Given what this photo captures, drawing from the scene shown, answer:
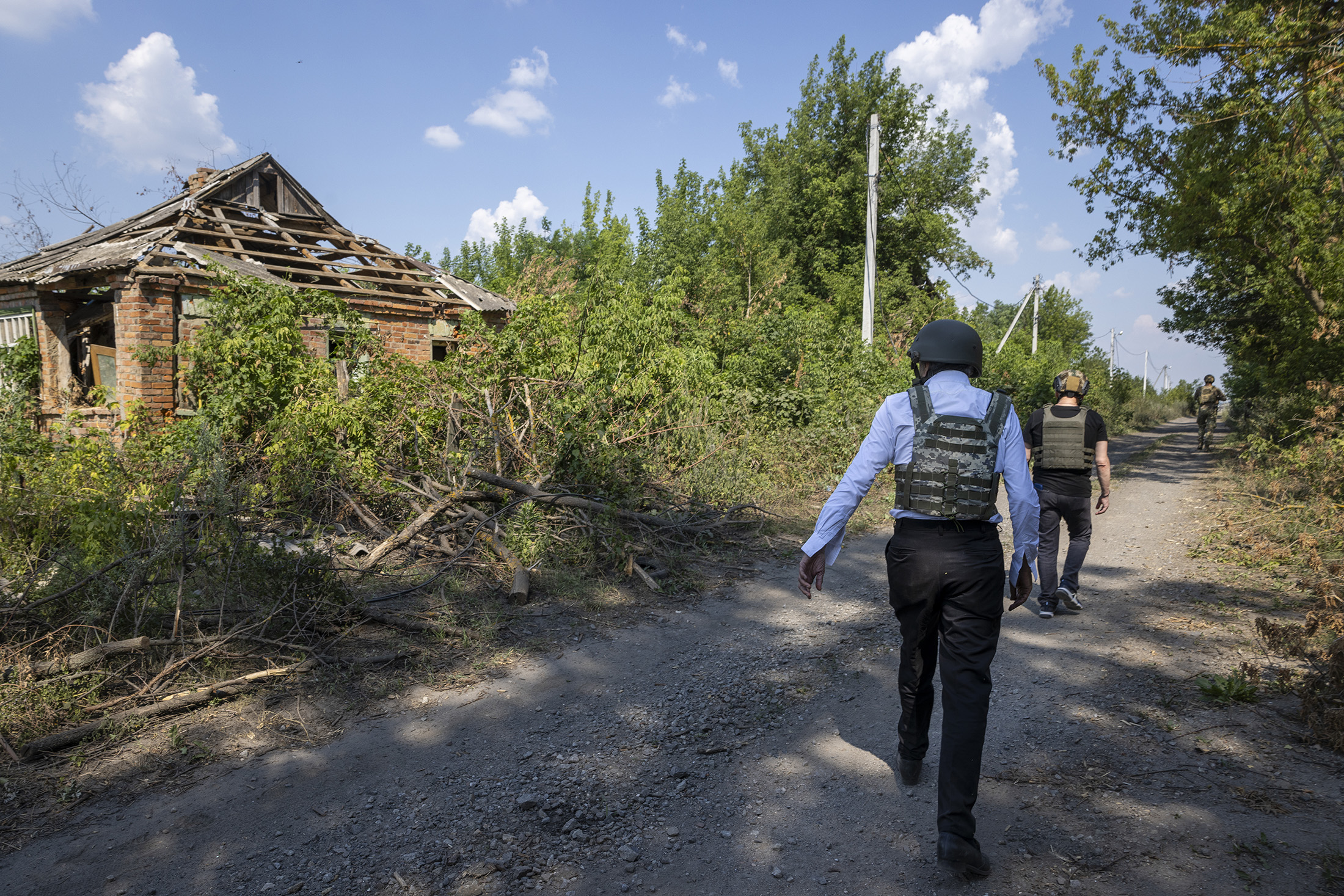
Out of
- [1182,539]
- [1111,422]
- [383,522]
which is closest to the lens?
[383,522]

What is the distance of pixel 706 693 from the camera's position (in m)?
4.41

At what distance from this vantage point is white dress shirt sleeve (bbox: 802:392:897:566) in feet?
9.90

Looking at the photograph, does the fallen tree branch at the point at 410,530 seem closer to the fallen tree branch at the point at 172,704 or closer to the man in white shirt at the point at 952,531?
the fallen tree branch at the point at 172,704

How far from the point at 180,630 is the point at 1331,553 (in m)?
9.34

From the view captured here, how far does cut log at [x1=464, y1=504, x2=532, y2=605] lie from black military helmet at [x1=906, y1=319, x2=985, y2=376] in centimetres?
395

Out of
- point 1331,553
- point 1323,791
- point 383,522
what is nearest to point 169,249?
point 383,522

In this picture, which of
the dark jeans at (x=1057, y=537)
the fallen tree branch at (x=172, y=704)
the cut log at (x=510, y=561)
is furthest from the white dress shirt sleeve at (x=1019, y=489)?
the cut log at (x=510, y=561)

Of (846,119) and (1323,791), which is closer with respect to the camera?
(1323,791)

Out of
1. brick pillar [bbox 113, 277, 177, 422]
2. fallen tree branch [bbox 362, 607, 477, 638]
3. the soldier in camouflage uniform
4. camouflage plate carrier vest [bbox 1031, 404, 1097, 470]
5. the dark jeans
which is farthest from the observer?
the soldier in camouflage uniform

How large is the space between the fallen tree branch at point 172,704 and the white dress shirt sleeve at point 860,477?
3.09 meters

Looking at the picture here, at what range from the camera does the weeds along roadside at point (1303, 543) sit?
3797 millimetres

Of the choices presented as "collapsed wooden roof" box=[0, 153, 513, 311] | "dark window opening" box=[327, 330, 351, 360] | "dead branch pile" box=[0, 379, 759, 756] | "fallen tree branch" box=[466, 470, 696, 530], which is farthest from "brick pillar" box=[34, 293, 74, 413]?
"fallen tree branch" box=[466, 470, 696, 530]

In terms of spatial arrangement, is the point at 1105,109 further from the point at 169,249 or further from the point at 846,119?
the point at 846,119

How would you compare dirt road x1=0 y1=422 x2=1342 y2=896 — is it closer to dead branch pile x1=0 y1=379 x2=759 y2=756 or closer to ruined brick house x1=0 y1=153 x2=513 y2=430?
dead branch pile x1=0 y1=379 x2=759 y2=756
